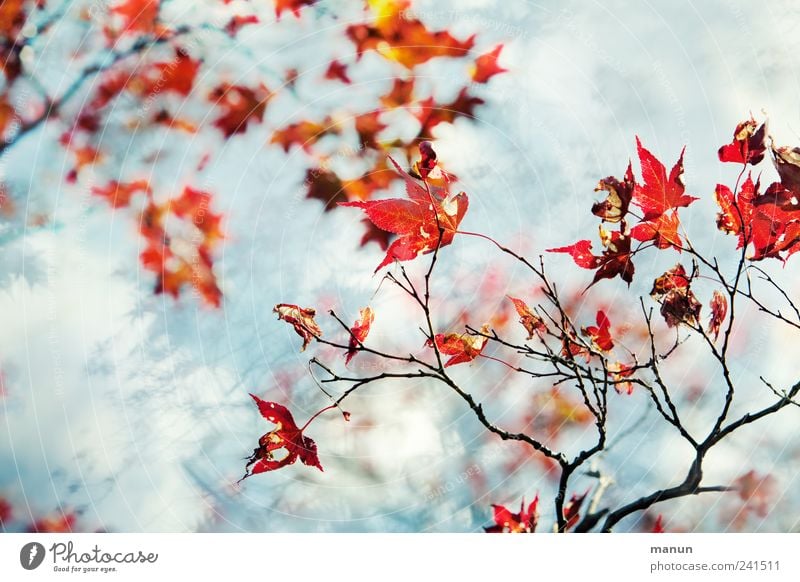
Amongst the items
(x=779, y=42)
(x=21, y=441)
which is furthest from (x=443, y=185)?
(x=21, y=441)

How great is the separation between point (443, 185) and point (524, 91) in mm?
153

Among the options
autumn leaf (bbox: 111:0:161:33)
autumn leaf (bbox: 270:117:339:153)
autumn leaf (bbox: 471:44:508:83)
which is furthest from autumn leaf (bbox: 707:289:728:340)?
autumn leaf (bbox: 111:0:161:33)

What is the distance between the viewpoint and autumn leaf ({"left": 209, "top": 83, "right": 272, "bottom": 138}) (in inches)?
31.3

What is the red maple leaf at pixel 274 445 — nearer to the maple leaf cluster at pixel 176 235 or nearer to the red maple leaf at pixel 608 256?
the maple leaf cluster at pixel 176 235

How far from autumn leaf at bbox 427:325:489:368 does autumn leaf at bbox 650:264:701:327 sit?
0.67 ft

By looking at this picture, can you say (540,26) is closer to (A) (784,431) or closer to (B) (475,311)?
(B) (475,311)

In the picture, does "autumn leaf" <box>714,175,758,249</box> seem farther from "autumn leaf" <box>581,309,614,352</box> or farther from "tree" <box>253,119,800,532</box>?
"autumn leaf" <box>581,309,614,352</box>

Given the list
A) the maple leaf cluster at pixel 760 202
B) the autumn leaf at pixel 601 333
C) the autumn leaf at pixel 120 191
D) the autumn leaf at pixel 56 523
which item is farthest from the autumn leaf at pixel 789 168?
the autumn leaf at pixel 56 523

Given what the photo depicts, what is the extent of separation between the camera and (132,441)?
783mm

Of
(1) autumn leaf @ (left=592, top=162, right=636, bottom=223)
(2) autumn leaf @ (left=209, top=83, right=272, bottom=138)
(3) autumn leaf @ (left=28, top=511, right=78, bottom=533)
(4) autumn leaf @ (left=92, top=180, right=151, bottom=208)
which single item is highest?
(2) autumn leaf @ (left=209, top=83, right=272, bottom=138)

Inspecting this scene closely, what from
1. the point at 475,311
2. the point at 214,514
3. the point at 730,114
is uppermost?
the point at 730,114
